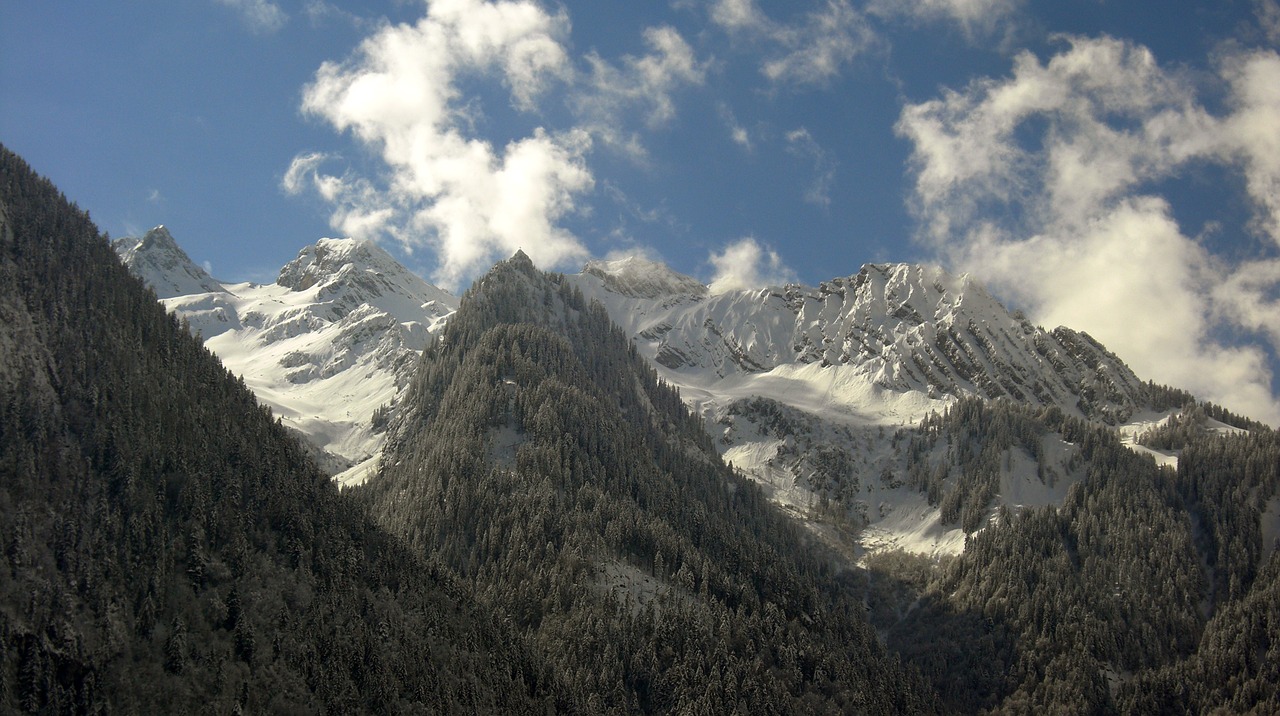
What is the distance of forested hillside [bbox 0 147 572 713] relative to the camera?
11562cm

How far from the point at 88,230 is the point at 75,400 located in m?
47.3

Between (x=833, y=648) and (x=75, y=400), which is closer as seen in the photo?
(x=75, y=400)

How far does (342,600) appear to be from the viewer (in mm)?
143625

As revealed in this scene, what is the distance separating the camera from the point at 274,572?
140375mm

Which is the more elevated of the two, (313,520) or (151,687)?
(313,520)

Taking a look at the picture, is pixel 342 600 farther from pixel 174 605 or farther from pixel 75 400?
pixel 75 400

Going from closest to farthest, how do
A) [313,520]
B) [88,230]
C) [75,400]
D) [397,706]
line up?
[397,706], [75,400], [313,520], [88,230]

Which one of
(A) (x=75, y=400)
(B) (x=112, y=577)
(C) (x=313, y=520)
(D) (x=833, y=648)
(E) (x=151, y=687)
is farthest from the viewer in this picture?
(D) (x=833, y=648)

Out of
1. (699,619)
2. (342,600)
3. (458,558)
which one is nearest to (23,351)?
(342,600)

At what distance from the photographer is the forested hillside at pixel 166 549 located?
116 metres

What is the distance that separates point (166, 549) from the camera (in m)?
131

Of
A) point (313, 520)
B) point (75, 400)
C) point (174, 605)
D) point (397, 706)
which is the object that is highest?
point (75, 400)

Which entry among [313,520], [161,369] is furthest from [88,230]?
[313,520]

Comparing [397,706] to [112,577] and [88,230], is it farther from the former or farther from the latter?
[88,230]
